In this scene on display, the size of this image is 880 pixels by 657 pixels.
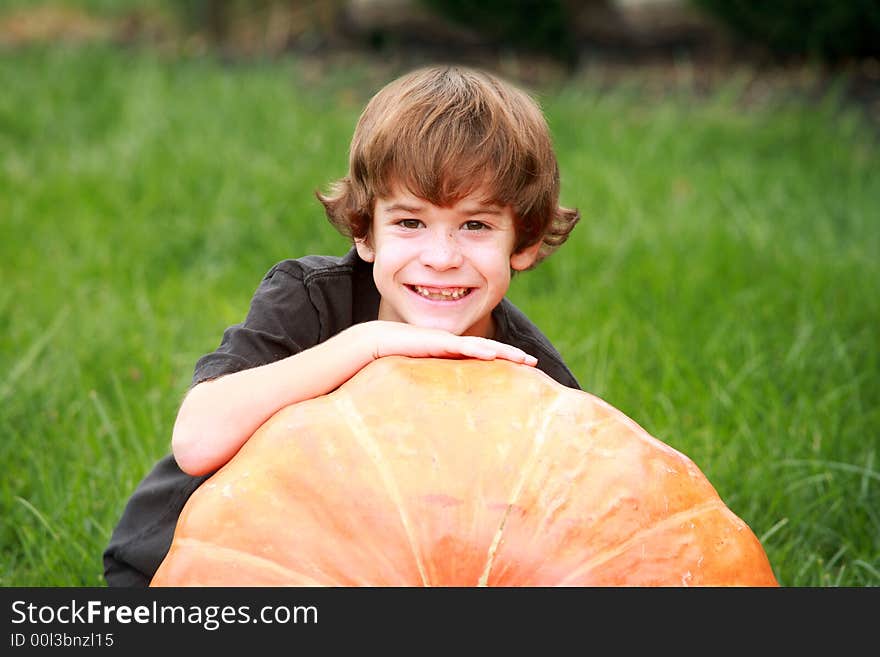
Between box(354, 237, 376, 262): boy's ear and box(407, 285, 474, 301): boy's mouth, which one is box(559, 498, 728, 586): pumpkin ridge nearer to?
box(407, 285, 474, 301): boy's mouth

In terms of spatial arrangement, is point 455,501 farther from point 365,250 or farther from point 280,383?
point 365,250

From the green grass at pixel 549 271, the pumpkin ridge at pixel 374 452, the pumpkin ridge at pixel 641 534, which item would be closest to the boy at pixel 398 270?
the pumpkin ridge at pixel 374 452

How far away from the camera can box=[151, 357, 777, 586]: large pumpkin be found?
1.64 m

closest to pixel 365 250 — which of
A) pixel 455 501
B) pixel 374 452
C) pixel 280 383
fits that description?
pixel 280 383

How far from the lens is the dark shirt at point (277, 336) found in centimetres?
218

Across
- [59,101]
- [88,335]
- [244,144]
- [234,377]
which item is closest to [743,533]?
[234,377]

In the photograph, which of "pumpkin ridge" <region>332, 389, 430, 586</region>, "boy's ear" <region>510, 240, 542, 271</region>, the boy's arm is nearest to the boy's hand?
the boy's arm

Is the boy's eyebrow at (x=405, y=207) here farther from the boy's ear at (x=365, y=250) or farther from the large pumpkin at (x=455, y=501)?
the large pumpkin at (x=455, y=501)

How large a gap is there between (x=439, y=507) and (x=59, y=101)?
526 centimetres

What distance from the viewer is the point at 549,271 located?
4387mm

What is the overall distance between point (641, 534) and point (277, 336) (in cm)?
83

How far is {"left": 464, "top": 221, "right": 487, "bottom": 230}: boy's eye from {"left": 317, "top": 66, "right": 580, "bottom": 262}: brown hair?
0.06 m

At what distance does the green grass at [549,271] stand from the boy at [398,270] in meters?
0.74
